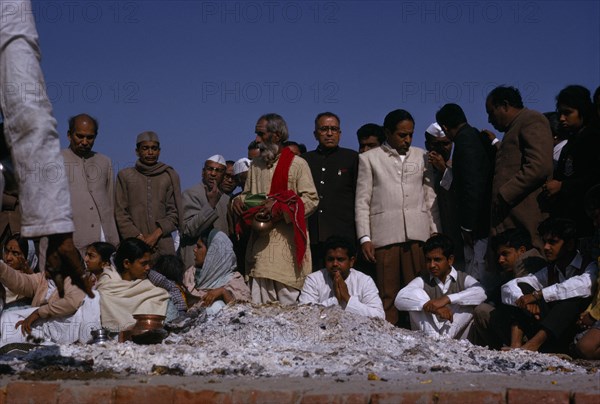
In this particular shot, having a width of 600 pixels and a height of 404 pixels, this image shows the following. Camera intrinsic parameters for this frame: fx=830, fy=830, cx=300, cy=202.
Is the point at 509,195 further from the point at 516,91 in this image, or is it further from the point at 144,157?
the point at 144,157

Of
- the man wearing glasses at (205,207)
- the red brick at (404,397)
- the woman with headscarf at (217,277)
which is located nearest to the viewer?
the red brick at (404,397)

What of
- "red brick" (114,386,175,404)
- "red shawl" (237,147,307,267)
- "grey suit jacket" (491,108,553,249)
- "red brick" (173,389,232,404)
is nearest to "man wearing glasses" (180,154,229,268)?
"red shawl" (237,147,307,267)

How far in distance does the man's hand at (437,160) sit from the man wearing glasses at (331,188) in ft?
2.71

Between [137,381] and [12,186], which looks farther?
[137,381]

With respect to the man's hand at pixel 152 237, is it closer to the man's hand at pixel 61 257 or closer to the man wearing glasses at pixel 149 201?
the man wearing glasses at pixel 149 201

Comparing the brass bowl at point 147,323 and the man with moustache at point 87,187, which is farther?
the man with moustache at point 87,187

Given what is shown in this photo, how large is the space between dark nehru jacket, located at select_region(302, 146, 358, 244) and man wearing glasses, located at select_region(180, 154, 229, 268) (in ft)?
4.09

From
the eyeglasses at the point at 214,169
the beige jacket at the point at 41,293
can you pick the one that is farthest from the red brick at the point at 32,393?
the eyeglasses at the point at 214,169

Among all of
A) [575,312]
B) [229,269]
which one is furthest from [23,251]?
[575,312]

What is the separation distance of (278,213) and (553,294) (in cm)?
271

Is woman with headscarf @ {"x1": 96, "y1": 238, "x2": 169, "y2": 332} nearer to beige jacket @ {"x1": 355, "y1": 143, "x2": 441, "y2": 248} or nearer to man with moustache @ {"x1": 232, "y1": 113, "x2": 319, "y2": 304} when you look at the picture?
man with moustache @ {"x1": 232, "y1": 113, "x2": 319, "y2": 304}

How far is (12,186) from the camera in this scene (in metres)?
3.66

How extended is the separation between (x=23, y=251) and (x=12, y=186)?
5.22 meters

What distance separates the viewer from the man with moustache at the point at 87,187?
878cm
